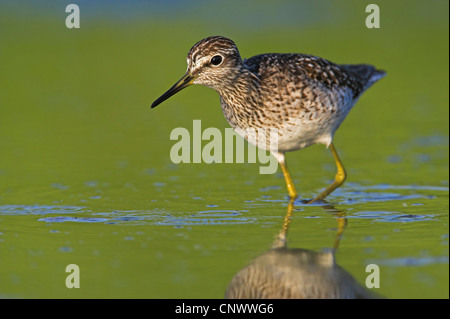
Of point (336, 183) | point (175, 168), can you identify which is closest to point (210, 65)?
point (336, 183)

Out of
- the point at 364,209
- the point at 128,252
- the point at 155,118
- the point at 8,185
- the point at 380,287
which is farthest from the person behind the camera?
the point at 155,118

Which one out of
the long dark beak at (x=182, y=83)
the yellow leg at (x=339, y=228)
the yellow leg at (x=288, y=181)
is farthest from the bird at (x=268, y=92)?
the yellow leg at (x=339, y=228)

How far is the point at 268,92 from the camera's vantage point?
1024cm

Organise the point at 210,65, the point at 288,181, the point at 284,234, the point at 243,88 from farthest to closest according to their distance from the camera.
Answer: the point at 288,181 < the point at 243,88 < the point at 210,65 < the point at 284,234

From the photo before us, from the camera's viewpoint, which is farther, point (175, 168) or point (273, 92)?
point (175, 168)

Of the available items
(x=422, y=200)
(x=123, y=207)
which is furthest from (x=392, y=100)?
(x=123, y=207)

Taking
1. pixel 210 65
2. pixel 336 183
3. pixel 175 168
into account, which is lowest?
pixel 336 183

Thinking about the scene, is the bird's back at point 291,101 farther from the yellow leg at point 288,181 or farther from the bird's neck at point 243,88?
the yellow leg at point 288,181

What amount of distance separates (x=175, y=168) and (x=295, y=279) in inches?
214

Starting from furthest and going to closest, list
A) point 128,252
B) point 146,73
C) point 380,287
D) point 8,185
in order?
point 146,73, point 8,185, point 128,252, point 380,287

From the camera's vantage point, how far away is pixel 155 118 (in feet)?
53.2

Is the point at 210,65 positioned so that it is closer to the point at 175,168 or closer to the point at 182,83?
the point at 182,83

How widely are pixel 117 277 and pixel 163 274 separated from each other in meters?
0.45

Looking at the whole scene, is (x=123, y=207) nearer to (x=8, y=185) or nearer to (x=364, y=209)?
(x=8, y=185)
